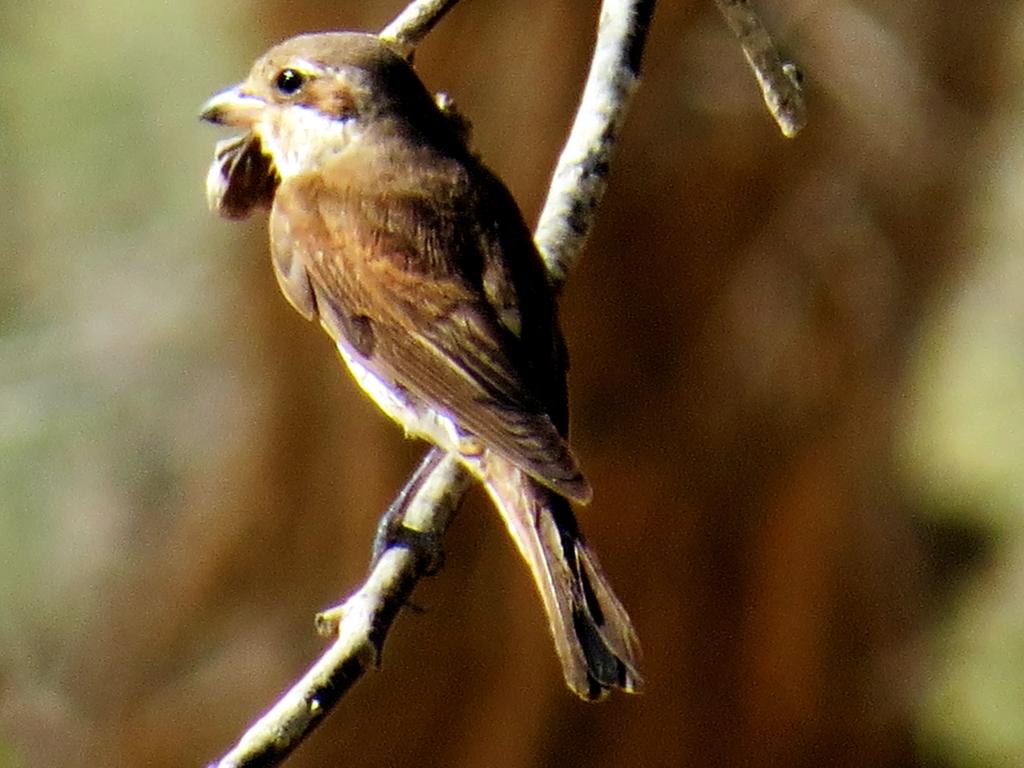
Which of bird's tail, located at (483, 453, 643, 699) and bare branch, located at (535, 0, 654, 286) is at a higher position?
bare branch, located at (535, 0, 654, 286)

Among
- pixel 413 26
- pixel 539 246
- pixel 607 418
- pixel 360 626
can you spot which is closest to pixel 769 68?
pixel 539 246

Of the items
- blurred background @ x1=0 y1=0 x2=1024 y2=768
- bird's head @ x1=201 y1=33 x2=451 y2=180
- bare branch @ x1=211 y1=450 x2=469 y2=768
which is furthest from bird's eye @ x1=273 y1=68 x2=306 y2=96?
blurred background @ x1=0 y1=0 x2=1024 y2=768

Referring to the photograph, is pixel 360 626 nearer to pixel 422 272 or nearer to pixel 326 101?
pixel 422 272

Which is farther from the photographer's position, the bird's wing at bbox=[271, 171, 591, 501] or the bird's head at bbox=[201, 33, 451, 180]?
the bird's head at bbox=[201, 33, 451, 180]

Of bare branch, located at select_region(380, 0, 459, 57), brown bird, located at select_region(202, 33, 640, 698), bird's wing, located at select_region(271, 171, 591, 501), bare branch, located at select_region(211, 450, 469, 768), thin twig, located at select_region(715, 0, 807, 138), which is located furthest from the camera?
bare branch, located at select_region(380, 0, 459, 57)

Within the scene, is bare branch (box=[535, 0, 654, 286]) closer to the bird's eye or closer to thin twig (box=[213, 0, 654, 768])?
thin twig (box=[213, 0, 654, 768])

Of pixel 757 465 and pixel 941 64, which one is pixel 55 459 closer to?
pixel 757 465
